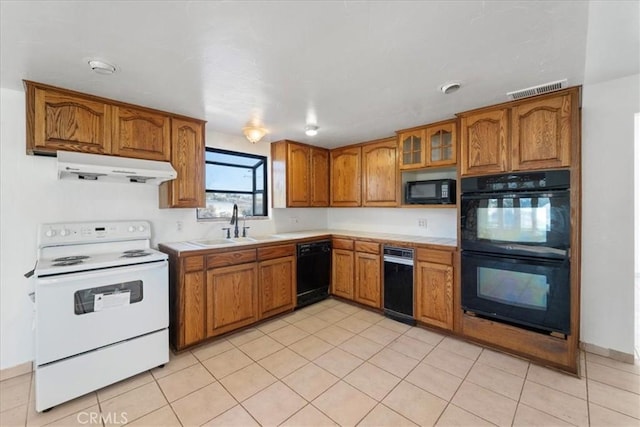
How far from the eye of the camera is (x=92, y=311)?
6.42ft

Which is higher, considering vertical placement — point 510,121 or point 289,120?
point 289,120

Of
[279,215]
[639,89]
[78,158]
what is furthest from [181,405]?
[639,89]

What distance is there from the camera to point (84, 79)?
1966 mm

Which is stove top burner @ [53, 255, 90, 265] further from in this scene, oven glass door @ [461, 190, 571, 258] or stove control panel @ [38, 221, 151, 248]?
oven glass door @ [461, 190, 571, 258]

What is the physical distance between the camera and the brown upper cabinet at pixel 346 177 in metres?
3.97

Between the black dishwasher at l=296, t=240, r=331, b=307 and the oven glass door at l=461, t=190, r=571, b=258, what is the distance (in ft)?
5.86

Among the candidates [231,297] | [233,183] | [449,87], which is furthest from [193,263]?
[449,87]

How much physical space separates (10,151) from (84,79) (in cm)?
90

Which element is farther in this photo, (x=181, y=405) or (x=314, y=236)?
(x=314, y=236)

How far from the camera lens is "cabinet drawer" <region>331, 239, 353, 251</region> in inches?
144

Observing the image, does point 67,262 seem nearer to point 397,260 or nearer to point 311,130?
point 311,130

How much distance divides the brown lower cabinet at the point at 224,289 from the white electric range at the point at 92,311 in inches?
8.5

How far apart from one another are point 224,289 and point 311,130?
6.57 ft

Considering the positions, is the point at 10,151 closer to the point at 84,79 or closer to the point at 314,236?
the point at 84,79
